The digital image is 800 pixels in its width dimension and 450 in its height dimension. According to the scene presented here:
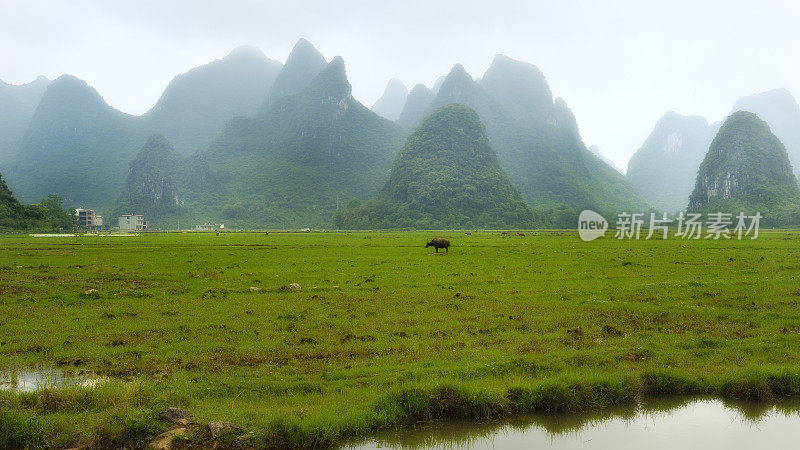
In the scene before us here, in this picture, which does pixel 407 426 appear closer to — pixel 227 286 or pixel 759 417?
pixel 759 417

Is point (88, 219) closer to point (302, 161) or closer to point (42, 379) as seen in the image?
point (302, 161)

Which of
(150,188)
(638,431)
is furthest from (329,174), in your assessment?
(638,431)

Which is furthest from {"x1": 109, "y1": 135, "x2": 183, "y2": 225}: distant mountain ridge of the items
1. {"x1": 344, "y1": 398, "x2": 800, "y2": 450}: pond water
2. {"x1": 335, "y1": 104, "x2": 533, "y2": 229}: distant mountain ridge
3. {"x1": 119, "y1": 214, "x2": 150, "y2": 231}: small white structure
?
{"x1": 344, "y1": 398, "x2": 800, "y2": 450}: pond water

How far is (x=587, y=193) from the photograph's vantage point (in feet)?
557

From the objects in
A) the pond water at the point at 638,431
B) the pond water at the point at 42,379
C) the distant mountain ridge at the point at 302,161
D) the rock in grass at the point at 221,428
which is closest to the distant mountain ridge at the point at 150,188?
the distant mountain ridge at the point at 302,161

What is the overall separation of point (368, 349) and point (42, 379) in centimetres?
553

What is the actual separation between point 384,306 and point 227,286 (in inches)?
286

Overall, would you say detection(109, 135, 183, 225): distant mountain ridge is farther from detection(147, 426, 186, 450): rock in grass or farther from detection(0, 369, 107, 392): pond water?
detection(147, 426, 186, 450): rock in grass

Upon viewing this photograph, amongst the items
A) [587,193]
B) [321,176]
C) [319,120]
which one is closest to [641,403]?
[321,176]

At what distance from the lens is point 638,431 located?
241 inches

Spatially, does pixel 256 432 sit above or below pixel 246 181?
below

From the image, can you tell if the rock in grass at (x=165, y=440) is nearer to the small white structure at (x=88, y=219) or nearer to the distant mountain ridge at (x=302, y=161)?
the small white structure at (x=88, y=219)

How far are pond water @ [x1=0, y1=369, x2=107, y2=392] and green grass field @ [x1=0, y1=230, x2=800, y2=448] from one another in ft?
1.11

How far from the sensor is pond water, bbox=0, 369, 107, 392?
6.38 m
